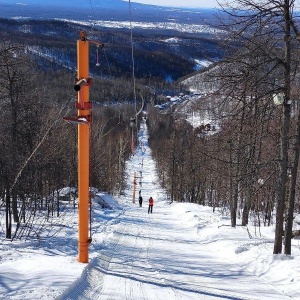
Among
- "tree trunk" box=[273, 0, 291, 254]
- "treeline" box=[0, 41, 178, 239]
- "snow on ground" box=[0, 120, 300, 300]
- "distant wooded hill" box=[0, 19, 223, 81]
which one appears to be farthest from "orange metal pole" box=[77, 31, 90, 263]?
"distant wooded hill" box=[0, 19, 223, 81]

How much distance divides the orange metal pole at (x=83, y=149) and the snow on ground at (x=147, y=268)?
65cm

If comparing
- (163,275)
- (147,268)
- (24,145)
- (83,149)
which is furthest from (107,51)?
(163,275)

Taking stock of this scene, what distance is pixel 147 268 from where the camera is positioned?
1028 cm

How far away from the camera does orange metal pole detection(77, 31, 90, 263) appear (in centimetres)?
886

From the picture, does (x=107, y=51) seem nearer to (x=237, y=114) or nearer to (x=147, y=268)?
(x=237, y=114)

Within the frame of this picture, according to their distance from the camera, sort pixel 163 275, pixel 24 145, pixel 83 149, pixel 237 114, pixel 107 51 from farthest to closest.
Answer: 1. pixel 107 51
2. pixel 24 145
3. pixel 237 114
4. pixel 163 275
5. pixel 83 149

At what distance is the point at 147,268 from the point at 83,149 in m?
3.43

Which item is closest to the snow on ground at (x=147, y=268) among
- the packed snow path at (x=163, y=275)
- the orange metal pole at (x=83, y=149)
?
the packed snow path at (x=163, y=275)

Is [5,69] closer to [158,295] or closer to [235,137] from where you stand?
[235,137]

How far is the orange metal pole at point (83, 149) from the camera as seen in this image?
8.86 m

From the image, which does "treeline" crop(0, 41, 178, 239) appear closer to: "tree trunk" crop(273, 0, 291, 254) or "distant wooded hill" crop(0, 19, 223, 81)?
"tree trunk" crop(273, 0, 291, 254)

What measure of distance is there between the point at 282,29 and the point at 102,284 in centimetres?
722

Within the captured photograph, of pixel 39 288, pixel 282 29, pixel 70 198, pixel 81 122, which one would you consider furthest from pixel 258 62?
pixel 70 198

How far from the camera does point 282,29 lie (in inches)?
401
